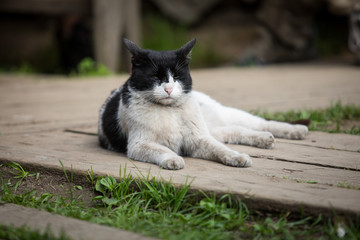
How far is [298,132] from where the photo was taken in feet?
11.0

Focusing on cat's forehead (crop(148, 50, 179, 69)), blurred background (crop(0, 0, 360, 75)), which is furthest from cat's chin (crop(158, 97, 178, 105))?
blurred background (crop(0, 0, 360, 75))

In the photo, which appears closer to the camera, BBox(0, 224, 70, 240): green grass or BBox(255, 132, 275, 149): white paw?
BBox(0, 224, 70, 240): green grass

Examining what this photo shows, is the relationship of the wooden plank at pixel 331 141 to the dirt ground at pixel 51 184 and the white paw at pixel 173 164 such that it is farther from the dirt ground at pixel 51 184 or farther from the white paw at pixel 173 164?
the dirt ground at pixel 51 184

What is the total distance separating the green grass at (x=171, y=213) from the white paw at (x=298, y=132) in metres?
1.39

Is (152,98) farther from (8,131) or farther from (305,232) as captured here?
(8,131)

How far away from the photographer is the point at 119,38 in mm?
7801

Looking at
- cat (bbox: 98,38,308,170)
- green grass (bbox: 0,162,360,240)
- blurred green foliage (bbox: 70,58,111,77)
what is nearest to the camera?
green grass (bbox: 0,162,360,240)

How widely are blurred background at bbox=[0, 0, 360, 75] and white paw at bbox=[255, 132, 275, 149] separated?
250 inches

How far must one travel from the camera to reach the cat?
2.76 m

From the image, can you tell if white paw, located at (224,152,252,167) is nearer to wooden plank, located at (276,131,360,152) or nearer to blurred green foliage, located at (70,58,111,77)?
wooden plank, located at (276,131,360,152)

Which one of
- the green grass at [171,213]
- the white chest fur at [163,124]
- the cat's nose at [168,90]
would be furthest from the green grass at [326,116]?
the green grass at [171,213]

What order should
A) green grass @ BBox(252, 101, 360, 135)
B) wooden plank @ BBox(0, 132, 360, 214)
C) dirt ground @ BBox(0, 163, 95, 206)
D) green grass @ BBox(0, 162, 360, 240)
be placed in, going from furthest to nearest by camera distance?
green grass @ BBox(252, 101, 360, 135) < dirt ground @ BBox(0, 163, 95, 206) < wooden plank @ BBox(0, 132, 360, 214) < green grass @ BBox(0, 162, 360, 240)

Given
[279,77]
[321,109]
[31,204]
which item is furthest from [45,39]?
[31,204]

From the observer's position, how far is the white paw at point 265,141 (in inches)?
120
